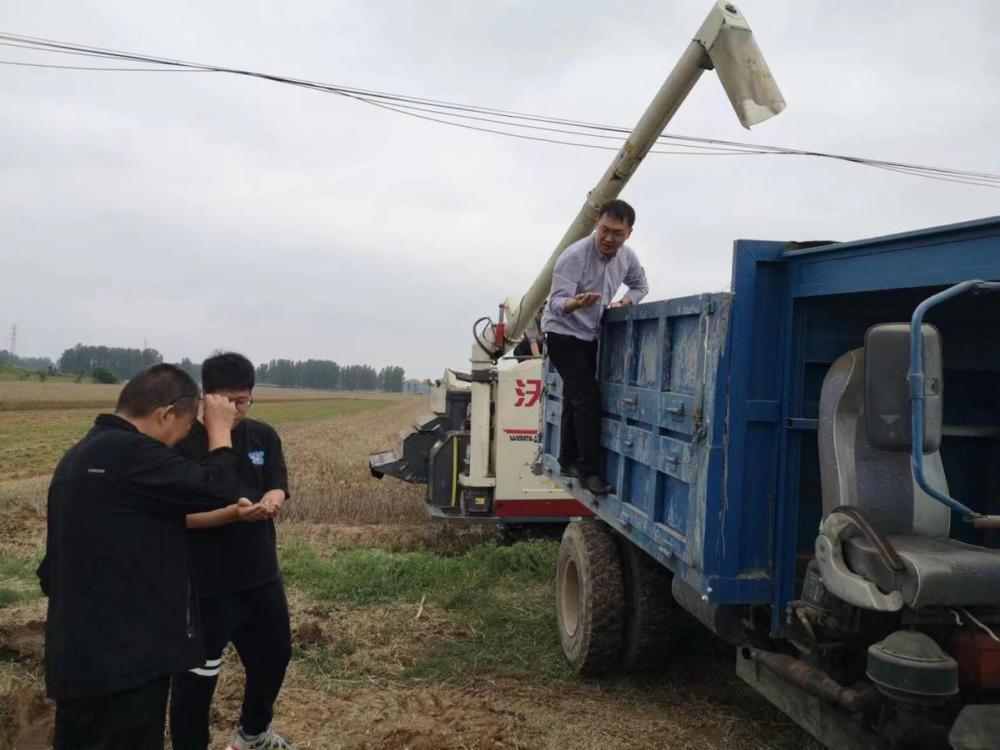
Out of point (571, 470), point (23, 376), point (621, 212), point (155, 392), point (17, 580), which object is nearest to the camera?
point (155, 392)

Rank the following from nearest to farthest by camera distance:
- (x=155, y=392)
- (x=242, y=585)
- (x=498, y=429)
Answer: (x=155, y=392), (x=242, y=585), (x=498, y=429)

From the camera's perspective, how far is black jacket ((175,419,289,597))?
3361 millimetres

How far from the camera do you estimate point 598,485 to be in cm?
466

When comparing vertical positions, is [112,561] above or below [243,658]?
above

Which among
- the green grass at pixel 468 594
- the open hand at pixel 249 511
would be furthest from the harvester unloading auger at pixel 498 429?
the open hand at pixel 249 511

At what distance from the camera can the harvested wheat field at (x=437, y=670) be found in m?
4.16

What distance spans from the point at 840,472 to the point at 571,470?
224 cm

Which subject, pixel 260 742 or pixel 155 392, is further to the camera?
pixel 260 742

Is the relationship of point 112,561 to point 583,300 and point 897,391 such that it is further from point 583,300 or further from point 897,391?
point 583,300

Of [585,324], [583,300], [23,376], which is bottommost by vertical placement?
[23,376]

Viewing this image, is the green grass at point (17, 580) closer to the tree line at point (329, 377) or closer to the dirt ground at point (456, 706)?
the dirt ground at point (456, 706)

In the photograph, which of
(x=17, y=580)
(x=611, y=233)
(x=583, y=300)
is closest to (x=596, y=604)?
(x=583, y=300)

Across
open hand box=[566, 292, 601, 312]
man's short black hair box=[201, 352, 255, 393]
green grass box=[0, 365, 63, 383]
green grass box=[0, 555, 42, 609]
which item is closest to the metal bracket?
open hand box=[566, 292, 601, 312]

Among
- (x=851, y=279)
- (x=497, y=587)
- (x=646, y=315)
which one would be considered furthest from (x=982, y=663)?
(x=497, y=587)
